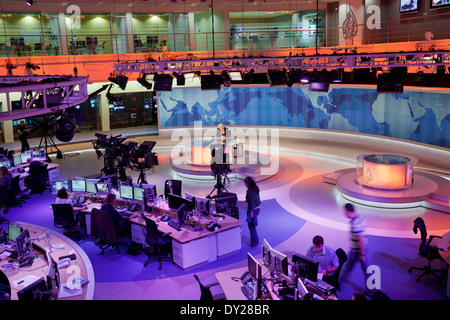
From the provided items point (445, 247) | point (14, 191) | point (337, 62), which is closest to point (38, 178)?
point (14, 191)

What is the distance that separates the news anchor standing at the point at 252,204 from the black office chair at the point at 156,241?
5.39 feet

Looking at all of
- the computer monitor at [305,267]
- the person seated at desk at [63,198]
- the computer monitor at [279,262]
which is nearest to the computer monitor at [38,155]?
the person seated at desk at [63,198]

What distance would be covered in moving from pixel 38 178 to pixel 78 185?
10.4ft

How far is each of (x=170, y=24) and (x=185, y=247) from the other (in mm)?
17208

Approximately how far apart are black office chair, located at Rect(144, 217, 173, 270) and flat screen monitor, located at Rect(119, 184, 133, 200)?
57.9 inches

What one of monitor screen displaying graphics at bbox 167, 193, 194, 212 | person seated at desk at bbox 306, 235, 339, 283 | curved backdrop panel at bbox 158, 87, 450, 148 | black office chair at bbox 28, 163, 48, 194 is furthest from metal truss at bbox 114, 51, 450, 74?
person seated at desk at bbox 306, 235, 339, 283

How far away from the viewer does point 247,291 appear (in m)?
6.04

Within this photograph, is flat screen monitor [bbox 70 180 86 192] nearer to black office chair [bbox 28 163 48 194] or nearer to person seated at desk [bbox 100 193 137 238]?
person seated at desk [bbox 100 193 137 238]

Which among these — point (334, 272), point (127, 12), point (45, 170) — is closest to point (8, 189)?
point (45, 170)

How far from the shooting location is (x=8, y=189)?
11742 millimetres

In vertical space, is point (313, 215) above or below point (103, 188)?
below

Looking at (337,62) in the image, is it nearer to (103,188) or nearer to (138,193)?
(138,193)

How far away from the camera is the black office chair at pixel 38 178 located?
43.0ft
